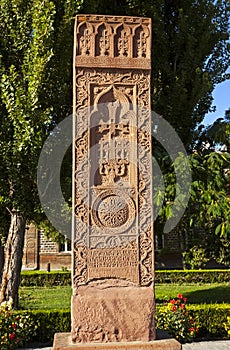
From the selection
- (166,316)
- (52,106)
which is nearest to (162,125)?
(52,106)

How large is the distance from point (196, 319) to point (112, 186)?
427 centimetres

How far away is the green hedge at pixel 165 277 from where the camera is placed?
50.0 feet

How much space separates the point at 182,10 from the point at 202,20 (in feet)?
1.86

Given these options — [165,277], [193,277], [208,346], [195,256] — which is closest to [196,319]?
[208,346]

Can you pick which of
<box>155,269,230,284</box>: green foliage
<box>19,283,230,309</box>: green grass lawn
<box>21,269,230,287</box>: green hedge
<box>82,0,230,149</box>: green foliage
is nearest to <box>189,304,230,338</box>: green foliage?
Result: <box>19,283,230,309</box>: green grass lawn

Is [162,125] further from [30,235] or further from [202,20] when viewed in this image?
[30,235]

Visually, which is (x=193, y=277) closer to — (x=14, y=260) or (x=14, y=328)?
(x=14, y=260)

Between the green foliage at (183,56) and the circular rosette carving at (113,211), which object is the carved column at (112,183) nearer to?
the circular rosette carving at (113,211)

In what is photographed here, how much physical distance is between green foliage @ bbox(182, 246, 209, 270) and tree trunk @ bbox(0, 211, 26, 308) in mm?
9510

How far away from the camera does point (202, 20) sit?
31.4ft

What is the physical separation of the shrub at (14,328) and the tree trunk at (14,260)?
965 mm

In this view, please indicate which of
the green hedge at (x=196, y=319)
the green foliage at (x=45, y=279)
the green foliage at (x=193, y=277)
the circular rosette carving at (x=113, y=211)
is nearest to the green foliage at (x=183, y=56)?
the green hedge at (x=196, y=319)

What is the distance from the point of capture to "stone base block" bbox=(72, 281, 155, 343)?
3850 millimetres

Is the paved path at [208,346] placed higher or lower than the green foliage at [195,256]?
lower
